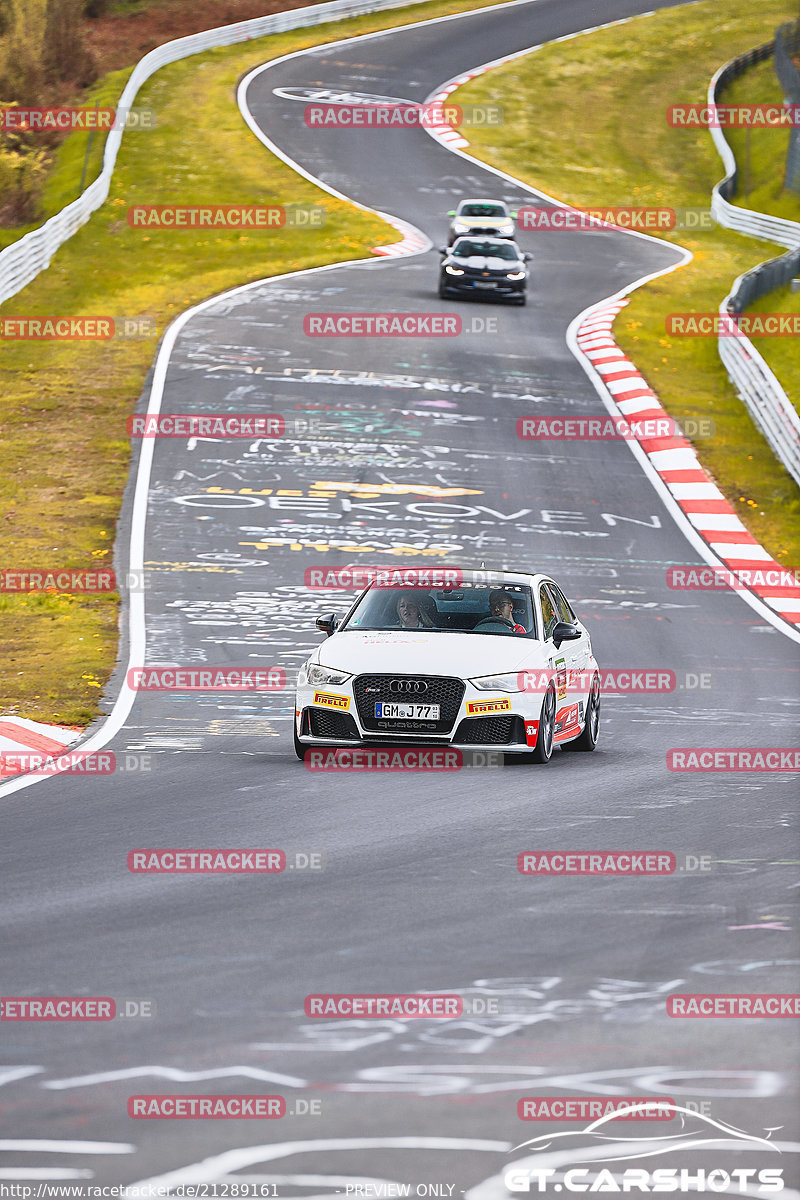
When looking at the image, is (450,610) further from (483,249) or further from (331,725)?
(483,249)

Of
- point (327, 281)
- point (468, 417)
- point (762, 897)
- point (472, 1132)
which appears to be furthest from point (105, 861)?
point (327, 281)

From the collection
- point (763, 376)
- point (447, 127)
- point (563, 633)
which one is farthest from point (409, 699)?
point (447, 127)

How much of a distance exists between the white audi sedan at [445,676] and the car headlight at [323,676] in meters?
0.01

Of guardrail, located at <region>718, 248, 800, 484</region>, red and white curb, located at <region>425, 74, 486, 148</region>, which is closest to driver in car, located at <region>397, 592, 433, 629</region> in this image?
guardrail, located at <region>718, 248, 800, 484</region>

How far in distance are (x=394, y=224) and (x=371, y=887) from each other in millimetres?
40798

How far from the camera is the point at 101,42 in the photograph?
65.4 metres

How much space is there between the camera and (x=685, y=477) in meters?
27.8

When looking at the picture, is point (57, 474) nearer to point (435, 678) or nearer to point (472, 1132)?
point (435, 678)

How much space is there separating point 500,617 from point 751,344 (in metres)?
20.5

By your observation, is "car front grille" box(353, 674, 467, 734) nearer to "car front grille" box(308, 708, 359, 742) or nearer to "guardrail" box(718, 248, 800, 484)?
"car front grille" box(308, 708, 359, 742)

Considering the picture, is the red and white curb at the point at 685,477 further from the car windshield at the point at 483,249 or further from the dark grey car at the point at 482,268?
the car windshield at the point at 483,249

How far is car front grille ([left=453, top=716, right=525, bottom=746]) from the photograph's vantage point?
40.6ft

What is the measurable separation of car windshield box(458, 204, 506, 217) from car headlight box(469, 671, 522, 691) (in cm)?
3401

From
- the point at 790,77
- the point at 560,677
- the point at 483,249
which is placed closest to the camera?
the point at 560,677
